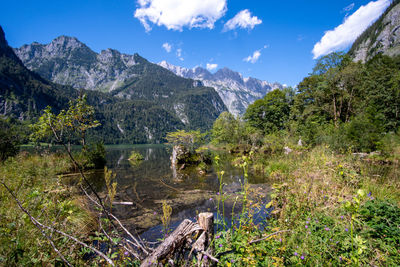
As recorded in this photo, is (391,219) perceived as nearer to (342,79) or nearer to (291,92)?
(342,79)

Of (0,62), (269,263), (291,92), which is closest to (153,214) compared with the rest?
(269,263)

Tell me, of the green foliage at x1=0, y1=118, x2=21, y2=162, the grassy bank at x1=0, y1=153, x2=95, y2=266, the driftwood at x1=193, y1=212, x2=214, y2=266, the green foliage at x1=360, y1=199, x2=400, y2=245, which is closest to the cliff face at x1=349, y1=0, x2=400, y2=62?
the green foliage at x1=360, y1=199, x2=400, y2=245

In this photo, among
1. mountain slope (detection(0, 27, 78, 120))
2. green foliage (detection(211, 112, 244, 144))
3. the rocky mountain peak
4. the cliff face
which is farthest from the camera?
the rocky mountain peak

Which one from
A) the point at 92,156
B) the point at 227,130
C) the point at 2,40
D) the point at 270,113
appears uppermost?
the point at 2,40

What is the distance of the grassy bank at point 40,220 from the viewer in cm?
185

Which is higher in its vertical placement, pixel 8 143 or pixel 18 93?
pixel 18 93

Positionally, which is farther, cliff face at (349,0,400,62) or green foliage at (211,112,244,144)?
cliff face at (349,0,400,62)

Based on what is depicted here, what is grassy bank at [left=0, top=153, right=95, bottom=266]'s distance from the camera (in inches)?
72.8

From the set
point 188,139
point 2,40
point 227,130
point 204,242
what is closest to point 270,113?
point 227,130

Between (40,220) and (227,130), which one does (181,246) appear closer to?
(40,220)

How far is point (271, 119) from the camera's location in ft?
106

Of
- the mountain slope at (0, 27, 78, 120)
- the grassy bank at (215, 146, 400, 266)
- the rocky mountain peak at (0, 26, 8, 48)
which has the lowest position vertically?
the grassy bank at (215, 146, 400, 266)

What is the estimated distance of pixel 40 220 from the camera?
2682mm

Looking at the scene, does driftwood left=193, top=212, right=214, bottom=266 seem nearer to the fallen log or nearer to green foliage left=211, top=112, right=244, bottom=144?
the fallen log
